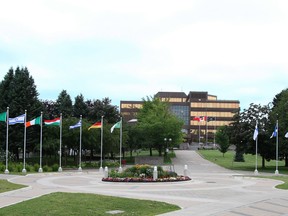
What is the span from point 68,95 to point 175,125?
24332 millimetres

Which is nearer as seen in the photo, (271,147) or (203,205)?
(203,205)

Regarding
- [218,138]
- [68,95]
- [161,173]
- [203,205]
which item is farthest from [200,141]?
[203,205]

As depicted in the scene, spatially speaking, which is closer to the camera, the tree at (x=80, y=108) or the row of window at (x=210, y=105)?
the tree at (x=80, y=108)

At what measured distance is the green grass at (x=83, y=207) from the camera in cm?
1466

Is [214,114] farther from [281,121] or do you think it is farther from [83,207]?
[83,207]

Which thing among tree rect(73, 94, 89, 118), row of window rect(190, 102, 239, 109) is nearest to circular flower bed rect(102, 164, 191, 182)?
tree rect(73, 94, 89, 118)

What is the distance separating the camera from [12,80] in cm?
6438

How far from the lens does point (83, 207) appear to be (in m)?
15.6

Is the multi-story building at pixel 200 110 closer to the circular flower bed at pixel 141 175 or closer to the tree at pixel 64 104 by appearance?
the tree at pixel 64 104

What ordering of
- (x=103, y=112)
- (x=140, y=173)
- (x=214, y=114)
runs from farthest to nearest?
1. (x=214, y=114)
2. (x=103, y=112)
3. (x=140, y=173)

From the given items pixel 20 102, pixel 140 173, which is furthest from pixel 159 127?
pixel 140 173

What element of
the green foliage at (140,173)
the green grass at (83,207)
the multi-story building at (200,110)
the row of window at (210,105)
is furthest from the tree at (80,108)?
Result: the row of window at (210,105)

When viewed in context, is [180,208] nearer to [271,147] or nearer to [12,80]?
[271,147]

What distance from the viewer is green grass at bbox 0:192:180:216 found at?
14656 mm
